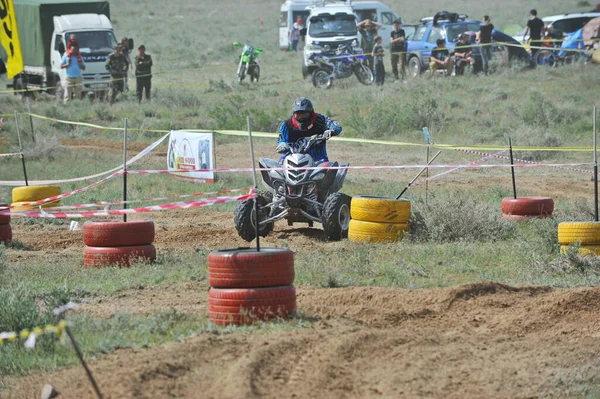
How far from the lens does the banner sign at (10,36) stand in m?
12.2

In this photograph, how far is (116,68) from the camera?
32844 mm

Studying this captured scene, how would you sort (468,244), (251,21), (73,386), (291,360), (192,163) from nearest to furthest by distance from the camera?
(73,386) → (291,360) → (468,244) → (192,163) → (251,21)

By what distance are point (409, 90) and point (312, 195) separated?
18063mm

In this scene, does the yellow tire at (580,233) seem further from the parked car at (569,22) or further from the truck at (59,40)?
the parked car at (569,22)

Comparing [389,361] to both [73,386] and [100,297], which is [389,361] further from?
[100,297]

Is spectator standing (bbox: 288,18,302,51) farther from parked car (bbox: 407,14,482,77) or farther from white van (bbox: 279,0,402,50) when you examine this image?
parked car (bbox: 407,14,482,77)

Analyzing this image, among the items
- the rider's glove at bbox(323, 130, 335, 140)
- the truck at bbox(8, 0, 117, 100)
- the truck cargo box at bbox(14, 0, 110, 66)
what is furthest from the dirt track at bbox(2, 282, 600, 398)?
the truck cargo box at bbox(14, 0, 110, 66)

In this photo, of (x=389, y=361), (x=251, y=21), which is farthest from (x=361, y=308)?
(x=251, y=21)

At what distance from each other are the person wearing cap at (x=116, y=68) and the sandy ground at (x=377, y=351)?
23.4 m

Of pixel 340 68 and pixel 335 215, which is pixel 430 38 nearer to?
pixel 340 68

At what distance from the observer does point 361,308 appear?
8773 mm

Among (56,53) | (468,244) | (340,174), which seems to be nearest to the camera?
(468,244)

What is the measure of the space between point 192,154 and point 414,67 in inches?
686

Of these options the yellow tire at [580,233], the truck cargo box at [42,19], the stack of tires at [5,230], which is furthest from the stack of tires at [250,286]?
the truck cargo box at [42,19]
